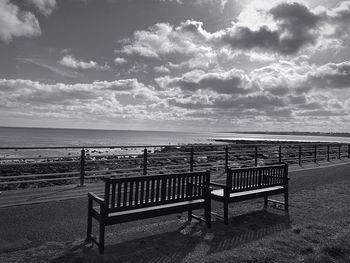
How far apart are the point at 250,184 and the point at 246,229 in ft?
3.53

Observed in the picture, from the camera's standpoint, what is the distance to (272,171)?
22.4 ft

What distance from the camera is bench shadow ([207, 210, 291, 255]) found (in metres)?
4.75

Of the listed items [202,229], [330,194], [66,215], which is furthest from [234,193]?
[330,194]

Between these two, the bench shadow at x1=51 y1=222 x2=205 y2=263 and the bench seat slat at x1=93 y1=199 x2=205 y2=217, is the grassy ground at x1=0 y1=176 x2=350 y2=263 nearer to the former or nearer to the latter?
the bench shadow at x1=51 y1=222 x2=205 y2=263

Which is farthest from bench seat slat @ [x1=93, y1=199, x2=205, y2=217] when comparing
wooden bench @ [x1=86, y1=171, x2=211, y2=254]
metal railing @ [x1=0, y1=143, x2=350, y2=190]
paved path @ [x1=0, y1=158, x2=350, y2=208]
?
paved path @ [x1=0, y1=158, x2=350, y2=208]

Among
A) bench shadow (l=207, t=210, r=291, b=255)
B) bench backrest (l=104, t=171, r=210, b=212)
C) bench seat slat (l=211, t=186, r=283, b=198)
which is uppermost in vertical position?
bench backrest (l=104, t=171, r=210, b=212)

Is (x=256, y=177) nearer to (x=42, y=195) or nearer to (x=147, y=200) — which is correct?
(x=147, y=200)

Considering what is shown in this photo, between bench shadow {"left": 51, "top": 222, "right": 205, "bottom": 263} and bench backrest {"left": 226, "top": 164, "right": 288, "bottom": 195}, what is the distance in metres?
1.28

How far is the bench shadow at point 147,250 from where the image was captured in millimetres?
4094

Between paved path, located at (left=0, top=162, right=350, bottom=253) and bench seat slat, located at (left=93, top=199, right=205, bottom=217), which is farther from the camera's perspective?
paved path, located at (left=0, top=162, right=350, bottom=253)

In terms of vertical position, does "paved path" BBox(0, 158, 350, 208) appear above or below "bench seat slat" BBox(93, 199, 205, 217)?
below

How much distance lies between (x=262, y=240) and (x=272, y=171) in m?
Answer: 2.24

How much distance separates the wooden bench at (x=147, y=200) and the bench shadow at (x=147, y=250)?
0.20 meters

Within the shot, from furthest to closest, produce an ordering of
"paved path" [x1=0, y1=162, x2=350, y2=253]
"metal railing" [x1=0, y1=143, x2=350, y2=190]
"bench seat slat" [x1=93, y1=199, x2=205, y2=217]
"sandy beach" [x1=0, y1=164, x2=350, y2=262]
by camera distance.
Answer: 1. "metal railing" [x1=0, y1=143, x2=350, y2=190]
2. "paved path" [x1=0, y1=162, x2=350, y2=253]
3. "bench seat slat" [x1=93, y1=199, x2=205, y2=217]
4. "sandy beach" [x1=0, y1=164, x2=350, y2=262]
